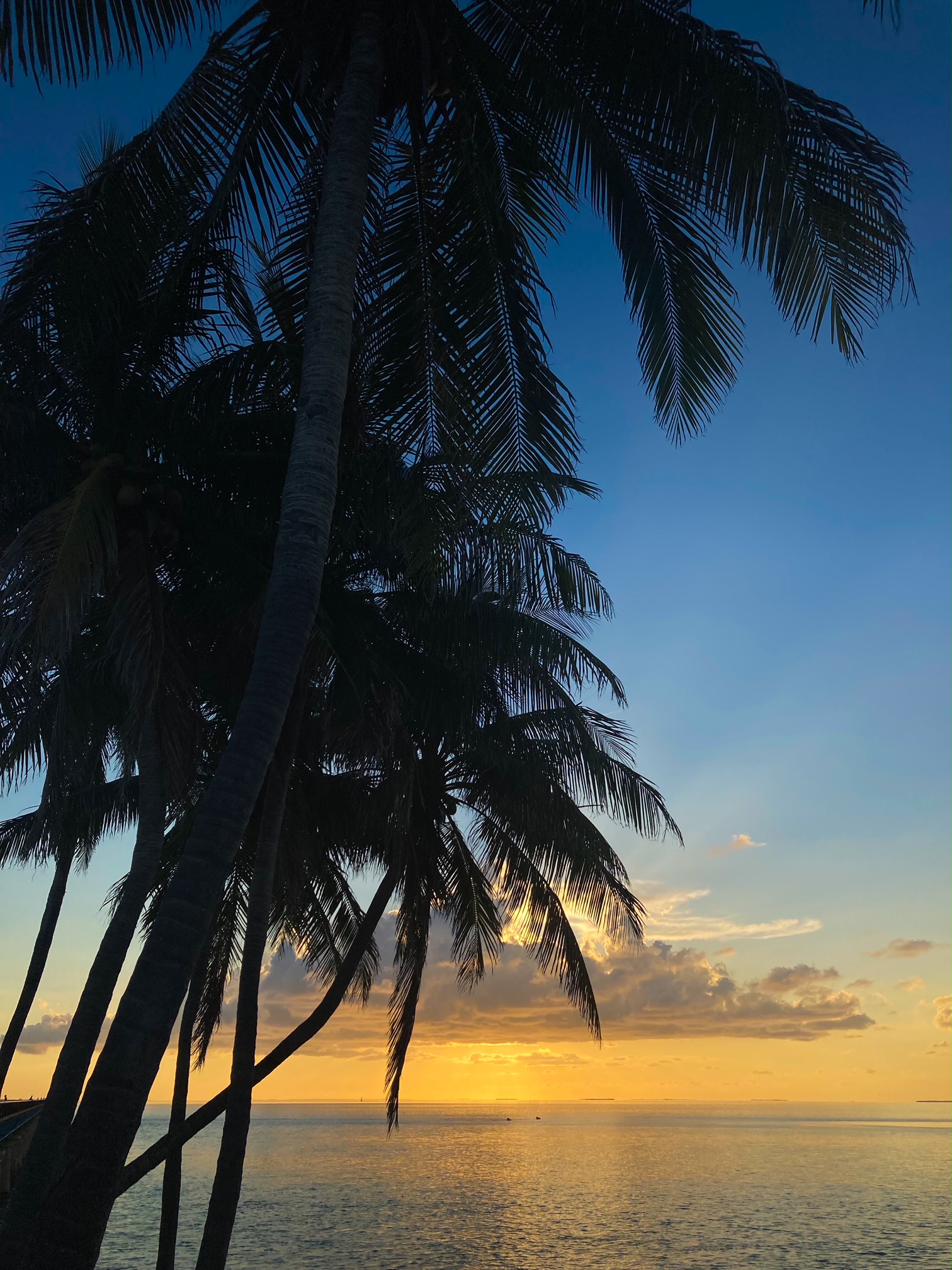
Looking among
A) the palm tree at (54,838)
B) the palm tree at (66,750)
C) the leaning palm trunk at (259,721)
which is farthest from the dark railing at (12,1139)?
the leaning palm trunk at (259,721)

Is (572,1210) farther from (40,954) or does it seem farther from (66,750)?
(66,750)

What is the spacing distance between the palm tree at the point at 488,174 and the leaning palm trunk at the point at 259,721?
0.07ft

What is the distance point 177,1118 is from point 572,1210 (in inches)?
1069

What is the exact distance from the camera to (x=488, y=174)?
8.38 meters

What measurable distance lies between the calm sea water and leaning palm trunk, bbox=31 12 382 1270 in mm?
22501

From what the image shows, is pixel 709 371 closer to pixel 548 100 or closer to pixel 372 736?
pixel 548 100

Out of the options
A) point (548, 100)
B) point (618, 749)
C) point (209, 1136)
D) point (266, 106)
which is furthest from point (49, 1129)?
point (209, 1136)

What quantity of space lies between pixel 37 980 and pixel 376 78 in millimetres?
21839

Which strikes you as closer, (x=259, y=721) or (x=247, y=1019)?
(x=259, y=721)

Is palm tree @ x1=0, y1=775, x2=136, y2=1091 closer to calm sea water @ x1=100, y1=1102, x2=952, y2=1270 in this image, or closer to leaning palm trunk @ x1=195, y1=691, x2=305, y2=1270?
leaning palm trunk @ x1=195, y1=691, x2=305, y2=1270

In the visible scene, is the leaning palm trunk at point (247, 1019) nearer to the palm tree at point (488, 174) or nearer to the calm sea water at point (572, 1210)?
the palm tree at point (488, 174)

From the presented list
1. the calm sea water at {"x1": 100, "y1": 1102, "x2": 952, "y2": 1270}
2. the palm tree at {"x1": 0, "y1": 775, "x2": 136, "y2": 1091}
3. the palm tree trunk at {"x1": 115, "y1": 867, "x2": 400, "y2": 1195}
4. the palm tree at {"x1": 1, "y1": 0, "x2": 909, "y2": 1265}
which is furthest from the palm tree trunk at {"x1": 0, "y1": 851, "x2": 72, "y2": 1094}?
the palm tree at {"x1": 1, "y1": 0, "x2": 909, "y2": 1265}

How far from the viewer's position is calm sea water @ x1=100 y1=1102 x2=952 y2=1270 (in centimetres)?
2509

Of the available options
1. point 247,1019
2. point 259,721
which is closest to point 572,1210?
→ point 247,1019
